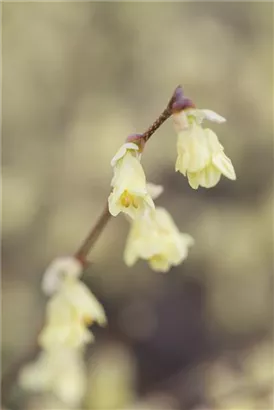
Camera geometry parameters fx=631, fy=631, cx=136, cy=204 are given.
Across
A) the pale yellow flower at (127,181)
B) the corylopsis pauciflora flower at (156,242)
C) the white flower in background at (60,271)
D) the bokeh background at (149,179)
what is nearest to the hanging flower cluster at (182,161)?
the pale yellow flower at (127,181)

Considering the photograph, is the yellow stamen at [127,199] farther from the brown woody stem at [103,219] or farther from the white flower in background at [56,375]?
the white flower in background at [56,375]

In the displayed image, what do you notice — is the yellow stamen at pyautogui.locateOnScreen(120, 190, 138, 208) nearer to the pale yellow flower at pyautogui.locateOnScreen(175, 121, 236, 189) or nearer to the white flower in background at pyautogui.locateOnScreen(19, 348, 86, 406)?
the pale yellow flower at pyautogui.locateOnScreen(175, 121, 236, 189)

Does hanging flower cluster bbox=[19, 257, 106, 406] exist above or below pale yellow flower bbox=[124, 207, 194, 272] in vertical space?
below

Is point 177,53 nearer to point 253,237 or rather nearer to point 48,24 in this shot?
point 48,24

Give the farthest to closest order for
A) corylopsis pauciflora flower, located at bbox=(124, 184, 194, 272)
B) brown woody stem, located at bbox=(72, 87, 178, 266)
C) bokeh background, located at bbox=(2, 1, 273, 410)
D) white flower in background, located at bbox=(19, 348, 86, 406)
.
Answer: bokeh background, located at bbox=(2, 1, 273, 410) → white flower in background, located at bbox=(19, 348, 86, 406) → corylopsis pauciflora flower, located at bbox=(124, 184, 194, 272) → brown woody stem, located at bbox=(72, 87, 178, 266)

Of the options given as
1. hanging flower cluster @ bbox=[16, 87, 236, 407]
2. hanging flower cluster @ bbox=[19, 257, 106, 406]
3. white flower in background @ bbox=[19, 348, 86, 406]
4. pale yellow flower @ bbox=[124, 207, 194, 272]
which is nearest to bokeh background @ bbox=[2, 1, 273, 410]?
white flower in background @ bbox=[19, 348, 86, 406]

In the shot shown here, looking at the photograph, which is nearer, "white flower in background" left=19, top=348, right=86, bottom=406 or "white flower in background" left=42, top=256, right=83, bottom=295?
"white flower in background" left=42, top=256, right=83, bottom=295

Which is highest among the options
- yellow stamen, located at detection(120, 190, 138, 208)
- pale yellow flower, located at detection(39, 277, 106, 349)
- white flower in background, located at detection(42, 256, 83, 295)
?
yellow stamen, located at detection(120, 190, 138, 208)

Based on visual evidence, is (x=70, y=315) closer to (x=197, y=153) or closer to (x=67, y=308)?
(x=67, y=308)
